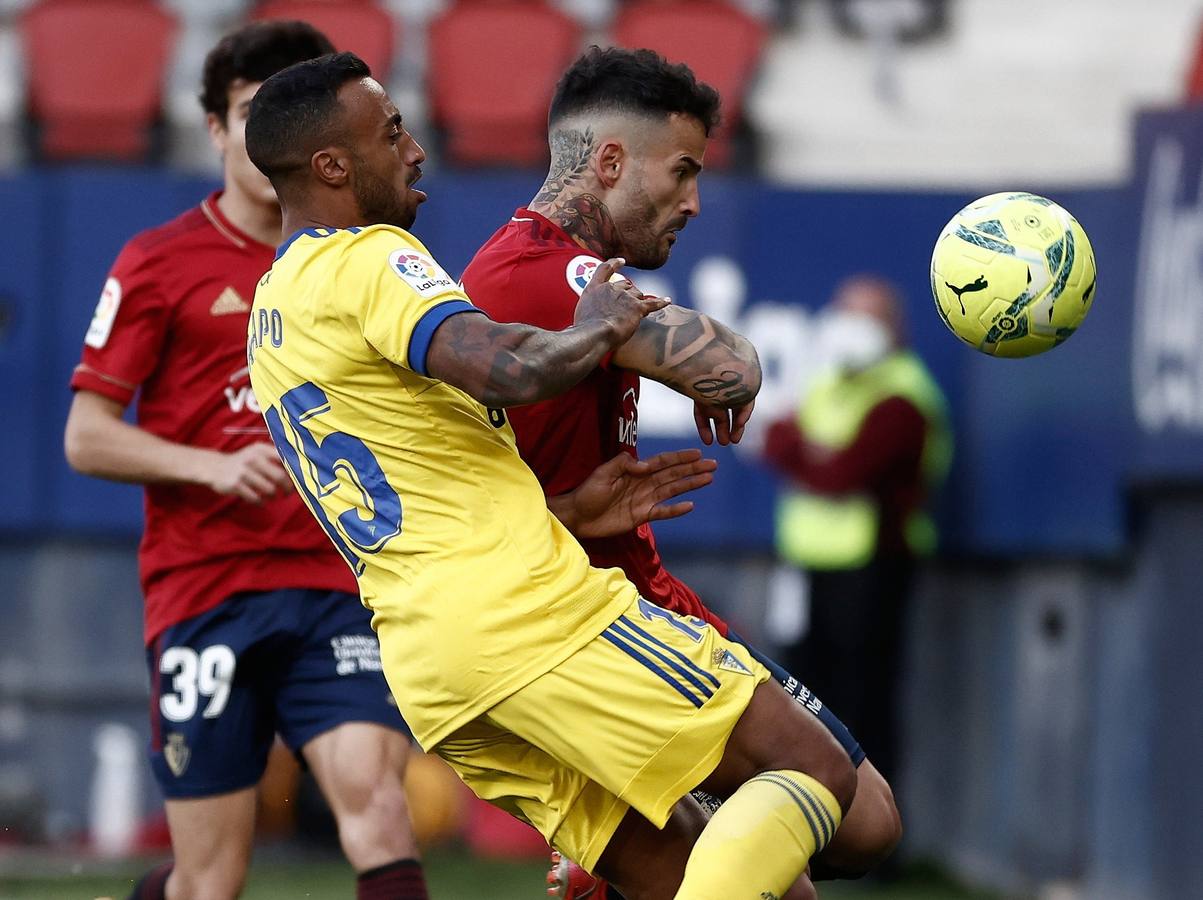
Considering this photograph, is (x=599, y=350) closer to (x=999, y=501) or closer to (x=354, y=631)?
(x=354, y=631)

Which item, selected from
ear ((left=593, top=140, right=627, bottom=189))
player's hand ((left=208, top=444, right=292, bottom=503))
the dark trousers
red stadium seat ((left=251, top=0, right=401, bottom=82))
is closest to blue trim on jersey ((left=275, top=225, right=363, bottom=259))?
ear ((left=593, top=140, right=627, bottom=189))

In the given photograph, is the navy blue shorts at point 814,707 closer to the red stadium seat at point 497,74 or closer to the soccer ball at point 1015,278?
the soccer ball at point 1015,278

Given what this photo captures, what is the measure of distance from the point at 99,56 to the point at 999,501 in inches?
226

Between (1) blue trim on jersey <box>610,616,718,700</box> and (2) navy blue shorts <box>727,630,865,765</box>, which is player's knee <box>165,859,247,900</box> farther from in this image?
(1) blue trim on jersey <box>610,616,718,700</box>

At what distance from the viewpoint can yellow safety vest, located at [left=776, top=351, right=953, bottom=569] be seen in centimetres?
849

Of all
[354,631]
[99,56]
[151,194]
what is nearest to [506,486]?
Answer: [354,631]

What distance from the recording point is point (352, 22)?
12023mm

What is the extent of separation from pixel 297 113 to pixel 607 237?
0.69 m

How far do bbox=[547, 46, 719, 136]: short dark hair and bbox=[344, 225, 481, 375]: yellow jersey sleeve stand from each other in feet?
2.25

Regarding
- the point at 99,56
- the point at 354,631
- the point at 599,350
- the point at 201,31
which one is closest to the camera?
the point at 599,350

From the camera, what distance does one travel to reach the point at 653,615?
4082 millimetres

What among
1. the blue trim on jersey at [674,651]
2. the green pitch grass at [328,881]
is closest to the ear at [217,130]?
the blue trim on jersey at [674,651]

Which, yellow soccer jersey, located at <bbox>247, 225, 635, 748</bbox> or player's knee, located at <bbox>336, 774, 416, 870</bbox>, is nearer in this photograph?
yellow soccer jersey, located at <bbox>247, 225, 635, 748</bbox>

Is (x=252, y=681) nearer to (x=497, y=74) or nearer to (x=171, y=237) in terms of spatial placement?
(x=171, y=237)
